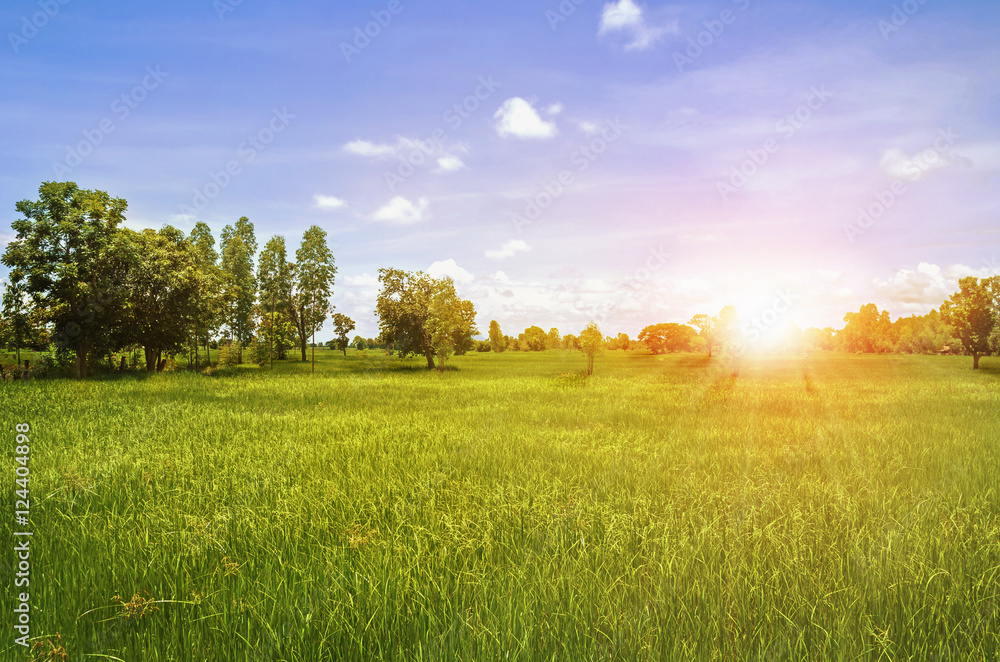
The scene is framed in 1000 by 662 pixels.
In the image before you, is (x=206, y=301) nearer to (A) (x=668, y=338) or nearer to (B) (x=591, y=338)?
(B) (x=591, y=338)

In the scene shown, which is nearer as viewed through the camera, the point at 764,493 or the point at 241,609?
the point at 241,609

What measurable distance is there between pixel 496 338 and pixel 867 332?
359 feet

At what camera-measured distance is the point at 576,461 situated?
968 cm

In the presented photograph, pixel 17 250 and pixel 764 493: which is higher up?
pixel 17 250

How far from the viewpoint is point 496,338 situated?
16588 cm

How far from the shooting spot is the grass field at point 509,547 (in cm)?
386

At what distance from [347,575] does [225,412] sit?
13.9 m

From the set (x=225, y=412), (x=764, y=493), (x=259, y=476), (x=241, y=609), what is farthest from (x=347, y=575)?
(x=225, y=412)

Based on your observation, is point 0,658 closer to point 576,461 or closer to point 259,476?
point 259,476

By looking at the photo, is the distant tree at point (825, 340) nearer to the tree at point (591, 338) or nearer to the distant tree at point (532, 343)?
the distant tree at point (532, 343)

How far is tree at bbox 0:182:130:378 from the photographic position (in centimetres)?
2917

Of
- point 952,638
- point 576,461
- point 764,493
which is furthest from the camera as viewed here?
point 576,461

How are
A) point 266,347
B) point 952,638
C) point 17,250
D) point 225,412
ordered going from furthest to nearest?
point 266,347 → point 17,250 → point 225,412 → point 952,638

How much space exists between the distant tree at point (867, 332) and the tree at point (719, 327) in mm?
77227
